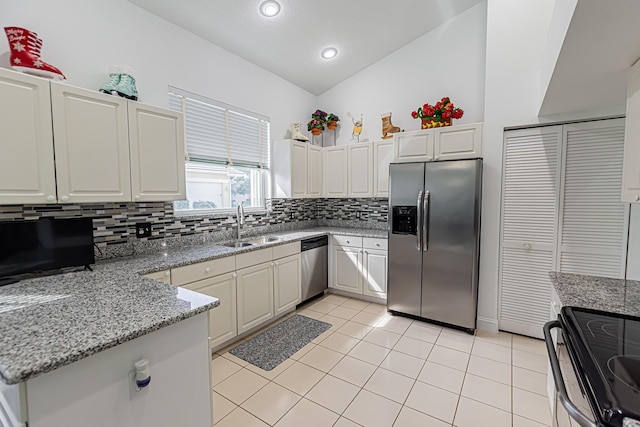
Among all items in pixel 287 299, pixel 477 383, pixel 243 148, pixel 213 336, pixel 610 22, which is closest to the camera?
pixel 610 22

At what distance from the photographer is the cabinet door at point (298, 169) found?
147 inches

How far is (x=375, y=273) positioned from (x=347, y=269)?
387 millimetres

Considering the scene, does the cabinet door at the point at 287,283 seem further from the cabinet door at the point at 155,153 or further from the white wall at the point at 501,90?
the white wall at the point at 501,90

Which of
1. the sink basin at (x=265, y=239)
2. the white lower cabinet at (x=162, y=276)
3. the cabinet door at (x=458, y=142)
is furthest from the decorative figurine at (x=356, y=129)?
the white lower cabinet at (x=162, y=276)

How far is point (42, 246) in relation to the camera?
1.77m

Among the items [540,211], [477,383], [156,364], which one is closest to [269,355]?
[156,364]

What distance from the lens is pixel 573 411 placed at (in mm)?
889

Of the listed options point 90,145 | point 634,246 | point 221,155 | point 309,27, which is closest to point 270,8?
point 309,27

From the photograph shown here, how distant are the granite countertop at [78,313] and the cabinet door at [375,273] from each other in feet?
7.90

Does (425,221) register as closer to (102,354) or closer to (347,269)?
(347,269)

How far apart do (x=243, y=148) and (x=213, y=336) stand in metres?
2.12

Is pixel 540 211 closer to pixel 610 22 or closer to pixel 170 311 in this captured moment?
pixel 610 22

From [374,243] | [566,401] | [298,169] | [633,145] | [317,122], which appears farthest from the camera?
[317,122]

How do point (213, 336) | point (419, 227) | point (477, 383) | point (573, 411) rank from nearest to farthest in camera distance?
point (573, 411), point (477, 383), point (213, 336), point (419, 227)
